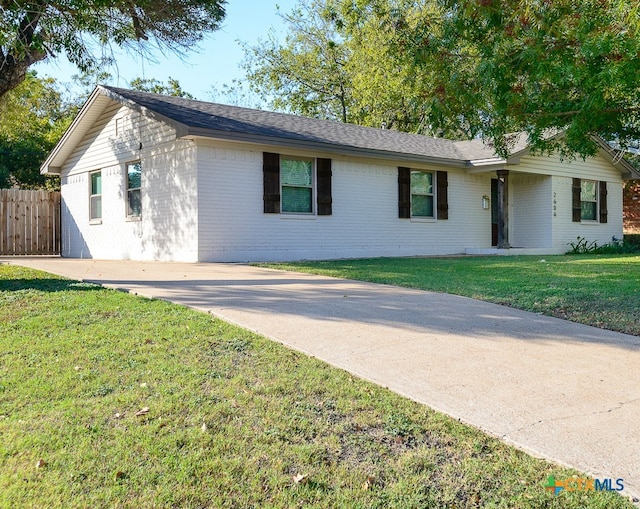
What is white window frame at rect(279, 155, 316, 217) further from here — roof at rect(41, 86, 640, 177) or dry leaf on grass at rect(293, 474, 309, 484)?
dry leaf on grass at rect(293, 474, 309, 484)

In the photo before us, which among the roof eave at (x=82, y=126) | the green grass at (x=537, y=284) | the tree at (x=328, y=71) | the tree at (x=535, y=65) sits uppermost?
the tree at (x=328, y=71)

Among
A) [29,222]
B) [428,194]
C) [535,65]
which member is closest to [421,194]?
[428,194]

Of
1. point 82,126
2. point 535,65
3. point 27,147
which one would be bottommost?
point 535,65

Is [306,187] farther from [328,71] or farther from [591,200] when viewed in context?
[328,71]

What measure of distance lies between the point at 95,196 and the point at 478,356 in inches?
546

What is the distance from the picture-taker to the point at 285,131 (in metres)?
13.6

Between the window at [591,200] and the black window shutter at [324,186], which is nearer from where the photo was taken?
the black window shutter at [324,186]

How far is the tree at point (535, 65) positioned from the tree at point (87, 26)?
5215 millimetres

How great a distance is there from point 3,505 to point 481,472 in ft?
7.09

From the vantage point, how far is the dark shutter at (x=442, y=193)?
1641 cm

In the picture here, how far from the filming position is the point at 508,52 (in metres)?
6.32

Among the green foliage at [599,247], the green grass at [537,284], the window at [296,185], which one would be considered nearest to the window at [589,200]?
the green foliage at [599,247]

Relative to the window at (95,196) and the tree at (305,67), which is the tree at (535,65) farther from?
the tree at (305,67)

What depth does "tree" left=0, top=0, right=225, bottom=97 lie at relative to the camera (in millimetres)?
8992
